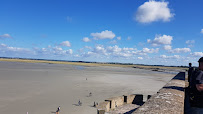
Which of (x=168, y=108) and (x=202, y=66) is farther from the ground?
(x=202, y=66)

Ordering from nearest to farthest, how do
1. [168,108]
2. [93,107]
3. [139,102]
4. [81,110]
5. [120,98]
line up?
[168,108]
[120,98]
[139,102]
[81,110]
[93,107]

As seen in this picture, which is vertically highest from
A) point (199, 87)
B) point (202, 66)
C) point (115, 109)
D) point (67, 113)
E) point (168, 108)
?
point (202, 66)

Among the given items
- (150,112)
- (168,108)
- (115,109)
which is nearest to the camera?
(150,112)

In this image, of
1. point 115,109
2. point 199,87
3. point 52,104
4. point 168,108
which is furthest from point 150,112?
point 52,104

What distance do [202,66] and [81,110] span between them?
12.6m

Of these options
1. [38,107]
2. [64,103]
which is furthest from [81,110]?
[38,107]

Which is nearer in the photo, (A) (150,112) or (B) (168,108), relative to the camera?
(A) (150,112)

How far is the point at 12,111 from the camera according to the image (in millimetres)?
12898

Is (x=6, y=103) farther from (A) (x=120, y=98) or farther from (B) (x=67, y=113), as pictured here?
(A) (x=120, y=98)

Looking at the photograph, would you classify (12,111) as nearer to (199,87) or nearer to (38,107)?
(38,107)

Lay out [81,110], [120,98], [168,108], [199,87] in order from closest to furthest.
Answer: [199,87] < [168,108] < [120,98] < [81,110]

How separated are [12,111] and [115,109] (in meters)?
8.85

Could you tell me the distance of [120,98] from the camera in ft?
36.1

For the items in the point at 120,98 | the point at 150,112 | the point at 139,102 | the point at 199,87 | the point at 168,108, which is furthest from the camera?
the point at 139,102
